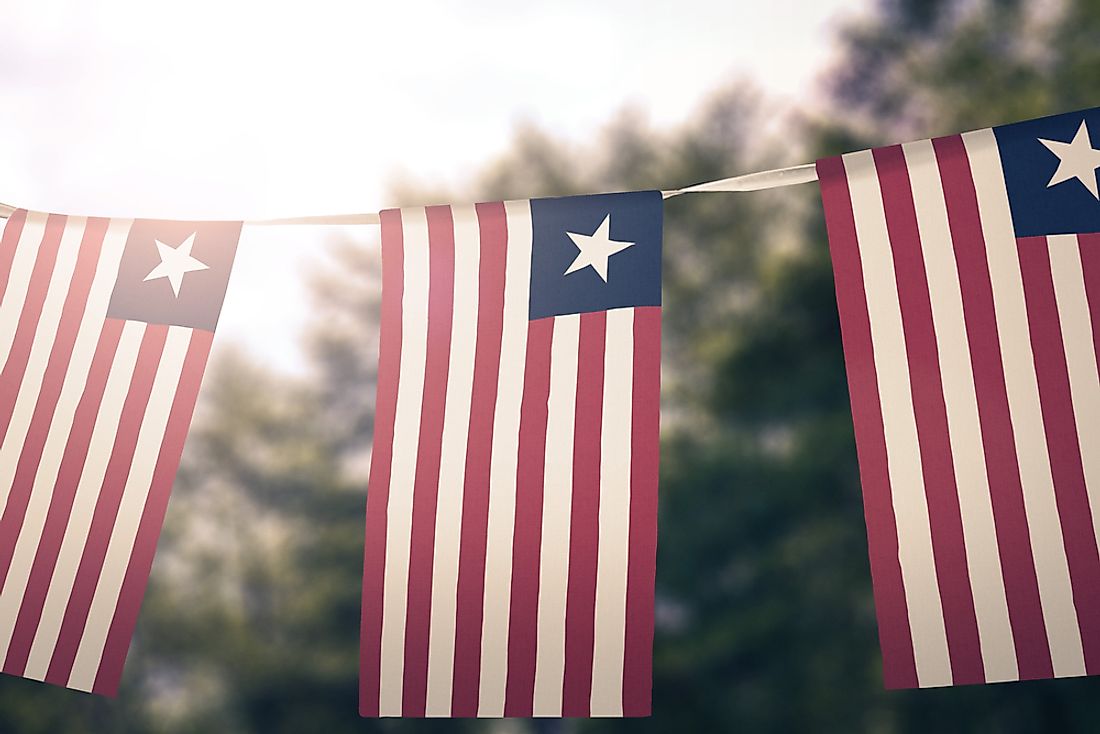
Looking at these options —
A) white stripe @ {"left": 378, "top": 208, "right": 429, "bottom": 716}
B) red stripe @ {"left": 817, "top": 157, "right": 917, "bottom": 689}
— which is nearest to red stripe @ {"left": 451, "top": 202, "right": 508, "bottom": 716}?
white stripe @ {"left": 378, "top": 208, "right": 429, "bottom": 716}

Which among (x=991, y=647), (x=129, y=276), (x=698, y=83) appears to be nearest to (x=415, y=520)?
(x=129, y=276)

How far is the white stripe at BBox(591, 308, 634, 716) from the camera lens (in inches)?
77.8

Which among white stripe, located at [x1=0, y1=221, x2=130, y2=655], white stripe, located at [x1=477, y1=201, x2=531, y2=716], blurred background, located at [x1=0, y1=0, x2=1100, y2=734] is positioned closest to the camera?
white stripe, located at [x1=477, y1=201, x2=531, y2=716]

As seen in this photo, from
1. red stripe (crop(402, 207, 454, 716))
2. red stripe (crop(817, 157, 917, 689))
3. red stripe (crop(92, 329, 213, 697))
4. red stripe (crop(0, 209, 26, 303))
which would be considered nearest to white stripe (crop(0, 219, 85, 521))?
red stripe (crop(0, 209, 26, 303))

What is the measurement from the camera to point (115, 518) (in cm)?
217

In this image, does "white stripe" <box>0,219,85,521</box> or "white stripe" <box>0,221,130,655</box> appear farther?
"white stripe" <box>0,219,85,521</box>

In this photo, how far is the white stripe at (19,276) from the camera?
2350 mm

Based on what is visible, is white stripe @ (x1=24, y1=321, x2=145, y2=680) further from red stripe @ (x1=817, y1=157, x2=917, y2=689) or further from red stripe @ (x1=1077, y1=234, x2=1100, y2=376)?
red stripe @ (x1=1077, y1=234, x2=1100, y2=376)

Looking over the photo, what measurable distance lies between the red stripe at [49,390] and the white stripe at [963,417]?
5.68 feet

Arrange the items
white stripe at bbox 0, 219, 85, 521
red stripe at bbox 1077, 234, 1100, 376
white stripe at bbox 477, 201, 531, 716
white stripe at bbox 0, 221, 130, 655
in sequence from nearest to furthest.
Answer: red stripe at bbox 1077, 234, 1100, 376 < white stripe at bbox 477, 201, 531, 716 < white stripe at bbox 0, 221, 130, 655 < white stripe at bbox 0, 219, 85, 521

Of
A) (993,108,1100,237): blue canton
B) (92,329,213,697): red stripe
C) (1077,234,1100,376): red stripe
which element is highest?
(993,108,1100,237): blue canton

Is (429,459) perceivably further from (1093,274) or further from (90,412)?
(1093,274)

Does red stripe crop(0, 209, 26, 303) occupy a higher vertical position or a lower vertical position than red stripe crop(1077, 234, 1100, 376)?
higher

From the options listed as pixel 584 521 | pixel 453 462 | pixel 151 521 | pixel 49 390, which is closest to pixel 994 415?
pixel 584 521
